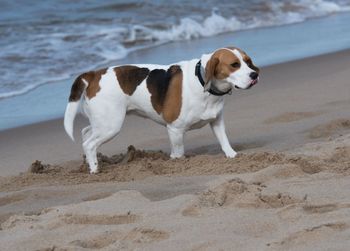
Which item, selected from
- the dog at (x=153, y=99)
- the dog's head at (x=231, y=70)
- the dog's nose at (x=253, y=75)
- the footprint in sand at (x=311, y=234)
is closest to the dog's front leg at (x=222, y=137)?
the dog at (x=153, y=99)

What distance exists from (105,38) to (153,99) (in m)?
7.04

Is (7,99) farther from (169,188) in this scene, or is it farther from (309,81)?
(169,188)

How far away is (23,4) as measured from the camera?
655 inches

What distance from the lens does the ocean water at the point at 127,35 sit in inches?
414

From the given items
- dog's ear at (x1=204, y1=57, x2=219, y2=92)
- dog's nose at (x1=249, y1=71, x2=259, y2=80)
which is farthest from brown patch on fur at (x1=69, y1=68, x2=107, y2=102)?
dog's nose at (x1=249, y1=71, x2=259, y2=80)

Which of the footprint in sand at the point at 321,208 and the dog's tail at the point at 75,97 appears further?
the dog's tail at the point at 75,97

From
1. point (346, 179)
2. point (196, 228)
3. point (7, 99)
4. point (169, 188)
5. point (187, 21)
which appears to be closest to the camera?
point (196, 228)

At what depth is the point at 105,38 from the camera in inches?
534

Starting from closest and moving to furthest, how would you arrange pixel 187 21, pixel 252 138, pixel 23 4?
pixel 252 138, pixel 187 21, pixel 23 4

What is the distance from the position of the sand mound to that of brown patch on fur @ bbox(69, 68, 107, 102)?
592mm

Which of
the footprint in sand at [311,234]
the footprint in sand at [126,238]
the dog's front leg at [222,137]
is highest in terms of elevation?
the footprint in sand at [311,234]

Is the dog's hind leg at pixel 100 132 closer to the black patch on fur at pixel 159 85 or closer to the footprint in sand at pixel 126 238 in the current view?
the black patch on fur at pixel 159 85

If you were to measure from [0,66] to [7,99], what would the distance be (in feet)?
5.76

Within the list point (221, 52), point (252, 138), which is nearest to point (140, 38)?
point (252, 138)
